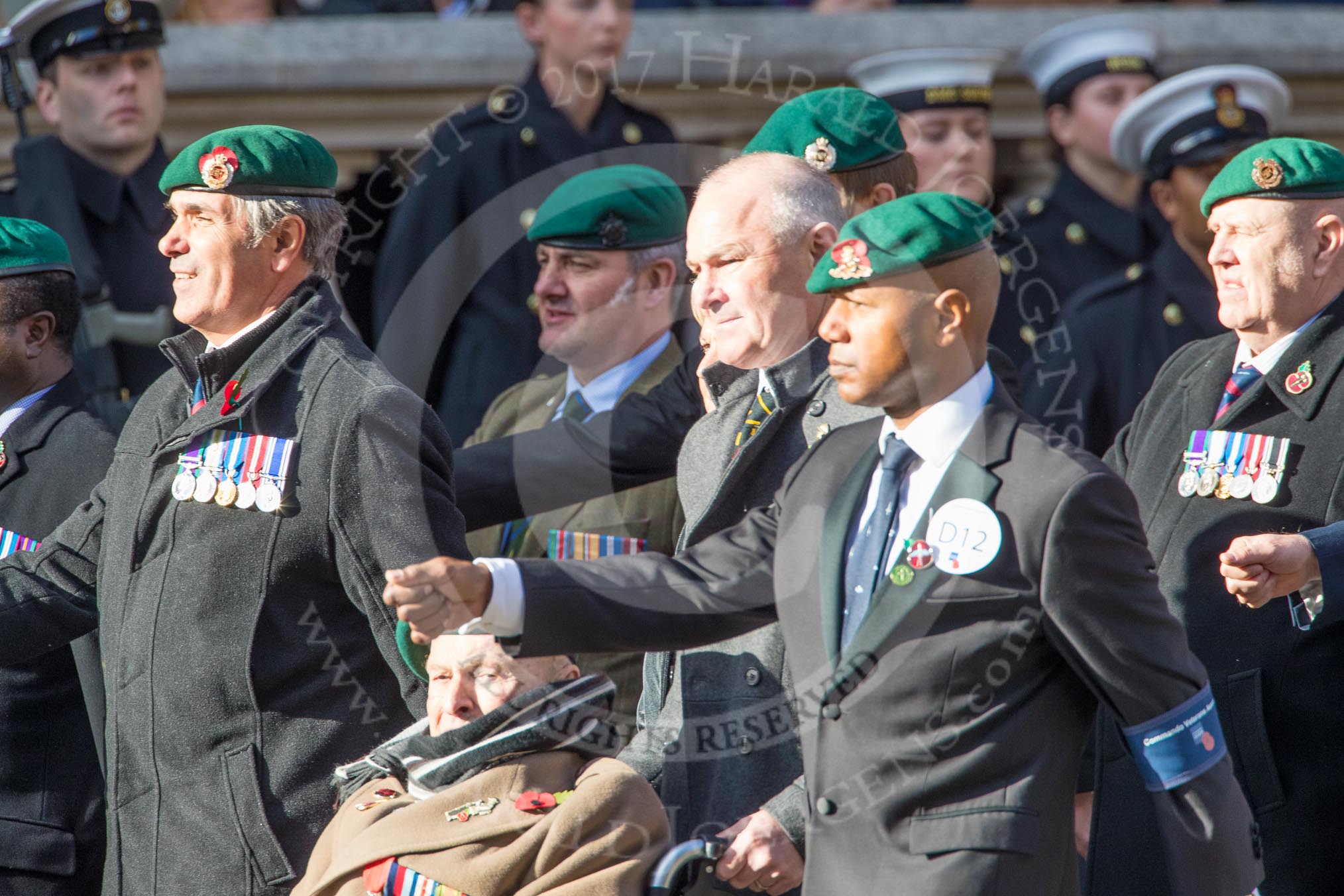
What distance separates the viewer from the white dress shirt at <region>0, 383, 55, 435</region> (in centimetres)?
509

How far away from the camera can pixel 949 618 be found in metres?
3.31

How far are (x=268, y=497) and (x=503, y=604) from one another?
Result: 1.01 m

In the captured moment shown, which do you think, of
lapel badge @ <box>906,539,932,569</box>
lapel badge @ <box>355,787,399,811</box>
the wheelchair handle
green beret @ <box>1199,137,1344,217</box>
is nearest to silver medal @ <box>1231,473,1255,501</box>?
green beret @ <box>1199,137,1344,217</box>

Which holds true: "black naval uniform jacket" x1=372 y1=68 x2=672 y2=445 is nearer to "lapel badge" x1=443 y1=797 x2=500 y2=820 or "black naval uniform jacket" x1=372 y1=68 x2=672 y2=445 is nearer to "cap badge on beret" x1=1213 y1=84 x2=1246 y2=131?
"cap badge on beret" x1=1213 y1=84 x2=1246 y2=131

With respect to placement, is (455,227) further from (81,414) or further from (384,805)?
(384,805)

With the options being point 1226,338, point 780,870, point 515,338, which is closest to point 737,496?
point 780,870

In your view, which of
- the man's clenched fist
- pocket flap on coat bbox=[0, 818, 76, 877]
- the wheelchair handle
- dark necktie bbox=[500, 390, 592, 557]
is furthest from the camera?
dark necktie bbox=[500, 390, 592, 557]

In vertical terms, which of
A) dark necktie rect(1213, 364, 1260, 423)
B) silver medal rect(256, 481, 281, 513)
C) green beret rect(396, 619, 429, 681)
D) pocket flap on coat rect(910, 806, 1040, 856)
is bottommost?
pocket flap on coat rect(910, 806, 1040, 856)

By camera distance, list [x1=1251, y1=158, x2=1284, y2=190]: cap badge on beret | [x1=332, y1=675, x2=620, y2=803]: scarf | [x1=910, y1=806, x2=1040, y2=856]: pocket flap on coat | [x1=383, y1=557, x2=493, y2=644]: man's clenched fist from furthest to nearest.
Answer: [x1=1251, y1=158, x2=1284, y2=190]: cap badge on beret, [x1=332, y1=675, x2=620, y2=803]: scarf, [x1=910, y1=806, x2=1040, y2=856]: pocket flap on coat, [x1=383, y1=557, x2=493, y2=644]: man's clenched fist

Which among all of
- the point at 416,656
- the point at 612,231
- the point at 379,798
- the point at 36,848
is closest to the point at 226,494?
the point at 416,656

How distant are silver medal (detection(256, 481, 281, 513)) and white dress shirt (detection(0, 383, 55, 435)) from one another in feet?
4.07

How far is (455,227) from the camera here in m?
6.78

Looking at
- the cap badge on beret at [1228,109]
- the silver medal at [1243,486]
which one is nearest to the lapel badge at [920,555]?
the silver medal at [1243,486]

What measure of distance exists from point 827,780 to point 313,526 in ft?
4.14
